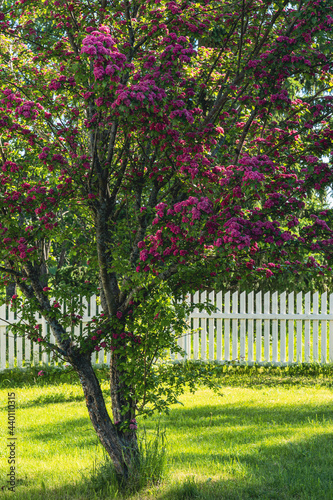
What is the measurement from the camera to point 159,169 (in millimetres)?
3607

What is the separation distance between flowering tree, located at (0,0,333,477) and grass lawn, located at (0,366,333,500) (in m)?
0.55

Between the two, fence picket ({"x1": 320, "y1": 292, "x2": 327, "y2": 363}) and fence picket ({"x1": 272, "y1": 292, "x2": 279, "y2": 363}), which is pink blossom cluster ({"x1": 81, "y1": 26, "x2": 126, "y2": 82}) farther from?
fence picket ({"x1": 320, "y1": 292, "x2": 327, "y2": 363})

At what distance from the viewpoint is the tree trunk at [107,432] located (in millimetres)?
3562

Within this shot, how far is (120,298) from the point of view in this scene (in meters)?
3.74

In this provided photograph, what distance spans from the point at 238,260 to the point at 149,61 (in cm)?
139

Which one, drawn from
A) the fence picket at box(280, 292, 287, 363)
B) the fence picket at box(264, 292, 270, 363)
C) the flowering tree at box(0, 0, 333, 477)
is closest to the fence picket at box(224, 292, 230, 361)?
the fence picket at box(264, 292, 270, 363)

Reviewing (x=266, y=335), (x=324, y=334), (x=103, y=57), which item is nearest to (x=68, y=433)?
(x=103, y=57)

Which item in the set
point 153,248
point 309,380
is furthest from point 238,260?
point 309,380

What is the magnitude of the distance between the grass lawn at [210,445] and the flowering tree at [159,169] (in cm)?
55

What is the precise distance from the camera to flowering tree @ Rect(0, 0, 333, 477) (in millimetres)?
2988

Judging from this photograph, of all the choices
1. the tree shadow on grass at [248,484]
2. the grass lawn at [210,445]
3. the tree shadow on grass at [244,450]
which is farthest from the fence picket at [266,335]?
the tree shadow on grass at [248,484]

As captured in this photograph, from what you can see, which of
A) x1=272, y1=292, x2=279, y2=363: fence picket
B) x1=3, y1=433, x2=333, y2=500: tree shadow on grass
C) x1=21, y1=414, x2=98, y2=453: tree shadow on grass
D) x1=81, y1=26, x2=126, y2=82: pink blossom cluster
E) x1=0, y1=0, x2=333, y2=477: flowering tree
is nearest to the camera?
x1=81, y1=26, x2=126, y2=82: pink blossom cluster

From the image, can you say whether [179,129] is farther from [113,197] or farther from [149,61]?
[113,197]

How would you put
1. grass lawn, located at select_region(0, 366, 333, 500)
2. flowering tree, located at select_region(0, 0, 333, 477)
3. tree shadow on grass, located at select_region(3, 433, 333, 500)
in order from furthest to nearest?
1. grass lawn, located at select_region(0, 366, 333, 500)
2. tree shadow on grass, located at select_region(3, 433, 333, 500)
3. flowering tree, located at select_region(0, 0, 333, 477)
